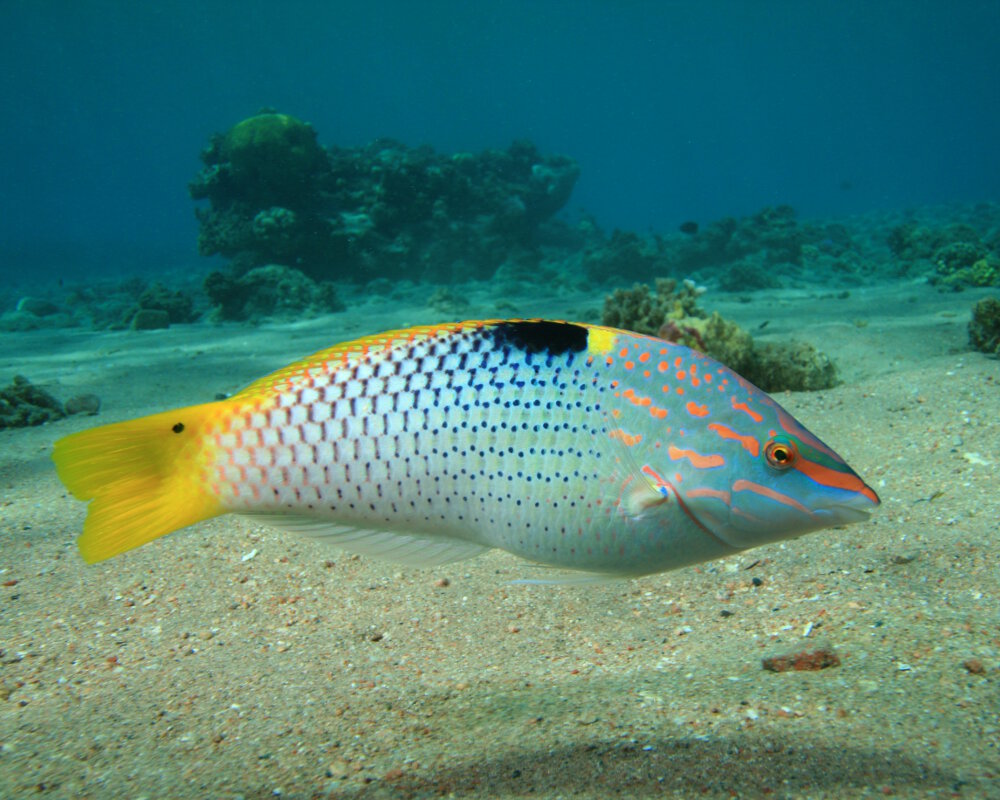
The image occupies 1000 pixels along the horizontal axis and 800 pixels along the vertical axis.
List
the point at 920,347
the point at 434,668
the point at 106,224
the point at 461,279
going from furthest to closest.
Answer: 1. the point at 106,224
2. the point at 461,279
3. the point at 920,347
4. the point at 434,668

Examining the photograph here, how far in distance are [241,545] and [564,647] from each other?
7.71 ft

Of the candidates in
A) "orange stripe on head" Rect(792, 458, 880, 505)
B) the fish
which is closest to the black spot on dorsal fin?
the fish

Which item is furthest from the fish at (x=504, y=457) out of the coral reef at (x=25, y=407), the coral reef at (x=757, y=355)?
the coral reef at (x=25, y=407)

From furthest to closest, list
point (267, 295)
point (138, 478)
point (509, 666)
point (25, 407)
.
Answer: point (267, 295) → point (25, 407) → point (509, 666) → point (138, 478)

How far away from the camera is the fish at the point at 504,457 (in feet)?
5.02

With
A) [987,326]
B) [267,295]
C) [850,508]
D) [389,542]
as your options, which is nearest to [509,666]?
[389,542]

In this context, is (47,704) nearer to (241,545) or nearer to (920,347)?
(241,545)

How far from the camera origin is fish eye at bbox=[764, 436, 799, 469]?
1.54 meters

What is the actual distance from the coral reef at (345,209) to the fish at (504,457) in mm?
18593

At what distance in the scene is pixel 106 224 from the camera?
10475 centimetres

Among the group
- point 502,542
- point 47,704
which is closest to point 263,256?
point 47,704

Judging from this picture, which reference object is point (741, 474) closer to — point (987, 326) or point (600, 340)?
point (600, 340)

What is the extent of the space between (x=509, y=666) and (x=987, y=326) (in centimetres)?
752

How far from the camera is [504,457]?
5.21 feet
